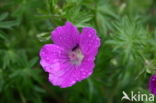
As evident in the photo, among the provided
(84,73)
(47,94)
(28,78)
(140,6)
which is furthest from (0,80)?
(140,6)

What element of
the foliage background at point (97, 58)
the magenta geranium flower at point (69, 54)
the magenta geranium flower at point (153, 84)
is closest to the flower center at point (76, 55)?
the magenta geranium flower at point (69, 54)

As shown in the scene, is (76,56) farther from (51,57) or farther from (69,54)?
(51,57)

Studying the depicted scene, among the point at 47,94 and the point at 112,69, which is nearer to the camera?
the point at 112,69

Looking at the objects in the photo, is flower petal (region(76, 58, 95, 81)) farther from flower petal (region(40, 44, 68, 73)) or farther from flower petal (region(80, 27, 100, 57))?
flower petal (region(40, 44, 68, 73))

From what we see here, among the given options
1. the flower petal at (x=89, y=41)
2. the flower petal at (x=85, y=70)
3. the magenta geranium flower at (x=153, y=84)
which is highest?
the flower petal at (x=89, y=41)

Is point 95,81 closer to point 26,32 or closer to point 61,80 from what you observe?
point 61,80

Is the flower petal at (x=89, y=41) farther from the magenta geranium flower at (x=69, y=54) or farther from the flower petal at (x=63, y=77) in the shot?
the flower petal at (x=63, y=77)

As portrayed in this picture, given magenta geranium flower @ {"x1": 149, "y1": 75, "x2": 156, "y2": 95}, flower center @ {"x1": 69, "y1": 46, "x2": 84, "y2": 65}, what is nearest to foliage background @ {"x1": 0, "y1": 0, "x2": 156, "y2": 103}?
magenta geranium flower @ {"x1": 149, "y1": 75, "x2": 156, "y2": 95}
